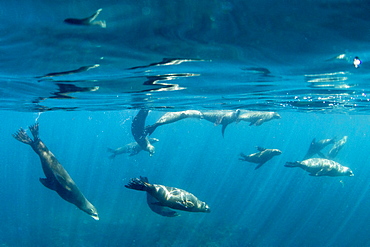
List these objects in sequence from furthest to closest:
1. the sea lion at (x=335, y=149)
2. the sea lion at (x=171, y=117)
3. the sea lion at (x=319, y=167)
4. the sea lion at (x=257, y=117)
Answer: the sea lion at (x=335, y=149) < the sea lion at (x=257, y=117) < the sea lion at (x=171, y=117) < the sea lion at (x=319, y=167)

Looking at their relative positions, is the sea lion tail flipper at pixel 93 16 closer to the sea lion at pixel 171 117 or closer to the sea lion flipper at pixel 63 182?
the sea lion flipper at pixel 63 182

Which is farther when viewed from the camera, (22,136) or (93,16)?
(22,136)

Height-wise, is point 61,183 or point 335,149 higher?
point 335,149

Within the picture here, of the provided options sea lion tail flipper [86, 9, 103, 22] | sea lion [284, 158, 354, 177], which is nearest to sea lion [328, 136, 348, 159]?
sea lion [284, 158, 354, 177]

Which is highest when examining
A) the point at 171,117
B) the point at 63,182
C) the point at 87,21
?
the point at 87,21

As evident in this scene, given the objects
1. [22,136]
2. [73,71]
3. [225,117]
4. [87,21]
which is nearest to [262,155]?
[225,117]

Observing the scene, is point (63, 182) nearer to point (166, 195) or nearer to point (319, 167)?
point (166, 195)

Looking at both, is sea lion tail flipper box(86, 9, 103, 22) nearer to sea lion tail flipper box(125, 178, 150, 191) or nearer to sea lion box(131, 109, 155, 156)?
sea lion tail flipper box(125, 178, 150, 191)

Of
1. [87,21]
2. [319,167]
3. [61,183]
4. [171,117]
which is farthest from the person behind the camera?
[171,117]

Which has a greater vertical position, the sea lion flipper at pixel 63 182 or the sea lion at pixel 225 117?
the sea lion at pixel 225 117

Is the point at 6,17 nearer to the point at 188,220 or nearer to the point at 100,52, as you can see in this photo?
the point at 100,52

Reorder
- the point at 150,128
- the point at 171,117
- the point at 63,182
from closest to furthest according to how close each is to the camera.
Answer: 1. the point at 63,182
2. the point at 150,128
3. the point at 171,117

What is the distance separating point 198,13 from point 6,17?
3.84 metres

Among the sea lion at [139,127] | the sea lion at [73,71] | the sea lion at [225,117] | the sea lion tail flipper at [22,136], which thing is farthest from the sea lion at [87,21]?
the sea lion at [225,117]
